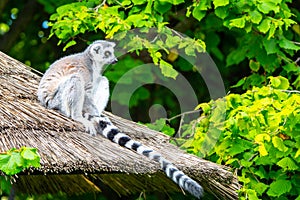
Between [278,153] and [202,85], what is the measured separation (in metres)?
3.47

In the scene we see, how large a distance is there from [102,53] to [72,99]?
0.52 m

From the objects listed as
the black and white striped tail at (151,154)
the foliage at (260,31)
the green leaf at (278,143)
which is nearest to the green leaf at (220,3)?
the foliage at (260,31)

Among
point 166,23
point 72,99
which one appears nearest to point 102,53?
point 72,99

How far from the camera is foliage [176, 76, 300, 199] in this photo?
19.0ft

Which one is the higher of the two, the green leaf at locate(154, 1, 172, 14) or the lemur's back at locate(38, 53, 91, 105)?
the green leaf at locate(154, 1, 172, 14)

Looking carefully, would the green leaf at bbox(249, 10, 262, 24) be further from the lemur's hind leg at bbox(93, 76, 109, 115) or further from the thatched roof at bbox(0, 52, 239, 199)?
the lemur's hind leg at bbox(93, 76, 109, 115)

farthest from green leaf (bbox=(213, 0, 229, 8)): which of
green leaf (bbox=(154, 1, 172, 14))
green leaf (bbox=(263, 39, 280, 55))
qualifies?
green leaf (bbox=(263, 39, 280, 55))

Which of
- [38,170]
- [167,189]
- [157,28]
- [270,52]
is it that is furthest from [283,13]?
[38,170]

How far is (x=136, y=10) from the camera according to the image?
703cm

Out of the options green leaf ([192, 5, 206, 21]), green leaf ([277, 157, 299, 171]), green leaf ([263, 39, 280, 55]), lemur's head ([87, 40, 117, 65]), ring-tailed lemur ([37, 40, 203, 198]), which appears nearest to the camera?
ring-tailed lemur ([37, 40, 203, 198])

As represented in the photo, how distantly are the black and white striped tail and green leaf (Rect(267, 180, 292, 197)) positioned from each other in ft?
5.00

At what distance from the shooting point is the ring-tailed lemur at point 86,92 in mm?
5145

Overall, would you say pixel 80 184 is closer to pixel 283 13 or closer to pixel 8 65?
pixel 8 65

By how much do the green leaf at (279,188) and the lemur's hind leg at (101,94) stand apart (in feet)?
5.22
